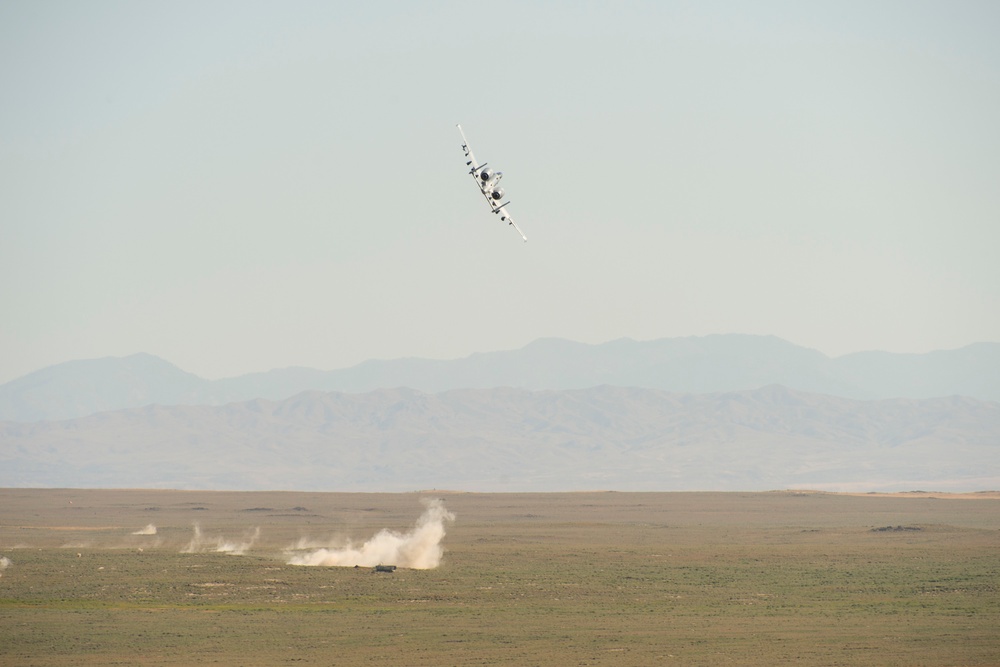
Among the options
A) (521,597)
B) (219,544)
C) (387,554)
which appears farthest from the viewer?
(219,544)

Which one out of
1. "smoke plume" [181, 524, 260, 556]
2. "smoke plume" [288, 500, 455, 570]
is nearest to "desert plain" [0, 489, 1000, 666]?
"smoke plume" [181, 524, 260, 556]

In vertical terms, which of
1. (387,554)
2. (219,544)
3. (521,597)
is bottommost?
(521,597)

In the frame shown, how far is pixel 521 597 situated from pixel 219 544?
40.0 m

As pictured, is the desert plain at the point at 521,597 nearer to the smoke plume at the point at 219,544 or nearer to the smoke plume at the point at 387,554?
the smoke plume at the point at 219,544

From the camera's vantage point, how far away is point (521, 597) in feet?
252

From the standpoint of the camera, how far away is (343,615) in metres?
70.5

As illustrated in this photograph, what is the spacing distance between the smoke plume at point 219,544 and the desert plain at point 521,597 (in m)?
0.32

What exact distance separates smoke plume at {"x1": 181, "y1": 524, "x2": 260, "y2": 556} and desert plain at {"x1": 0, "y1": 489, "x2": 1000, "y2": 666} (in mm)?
323

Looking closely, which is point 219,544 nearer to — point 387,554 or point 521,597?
point 387,554

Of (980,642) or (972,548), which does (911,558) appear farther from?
(980,642)

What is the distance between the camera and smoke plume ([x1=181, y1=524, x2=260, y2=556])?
10206 centimetres

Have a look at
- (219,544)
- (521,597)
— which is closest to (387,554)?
(219,544)

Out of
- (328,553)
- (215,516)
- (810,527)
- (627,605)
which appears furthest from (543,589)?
(215,516)

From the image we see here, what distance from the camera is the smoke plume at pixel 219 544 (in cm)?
10206
